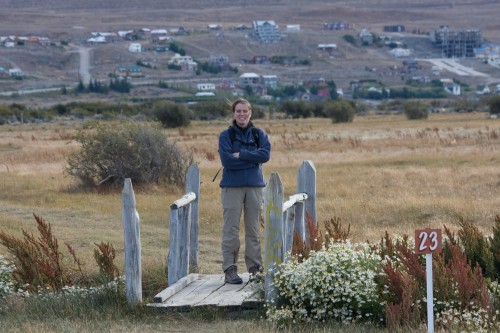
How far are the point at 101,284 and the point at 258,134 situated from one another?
2.36m

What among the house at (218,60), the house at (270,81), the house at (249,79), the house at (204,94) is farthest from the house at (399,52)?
the house at (204,94)

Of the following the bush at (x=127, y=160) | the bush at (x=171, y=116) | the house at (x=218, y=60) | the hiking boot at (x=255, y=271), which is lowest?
the house at (x=218, y=60)

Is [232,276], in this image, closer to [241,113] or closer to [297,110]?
[241,113]

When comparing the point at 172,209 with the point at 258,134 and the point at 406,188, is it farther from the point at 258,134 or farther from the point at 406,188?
the point at 406,188

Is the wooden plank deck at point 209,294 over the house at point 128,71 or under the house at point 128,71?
over

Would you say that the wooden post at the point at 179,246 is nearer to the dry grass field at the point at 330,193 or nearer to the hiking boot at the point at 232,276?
the hiking boot at the point at 232,276

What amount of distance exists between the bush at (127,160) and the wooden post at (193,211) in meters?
11.9

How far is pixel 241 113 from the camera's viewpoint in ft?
37.7

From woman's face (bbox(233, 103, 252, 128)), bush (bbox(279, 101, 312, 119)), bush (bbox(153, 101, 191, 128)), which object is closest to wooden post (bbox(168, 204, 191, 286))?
woman's face (bbox(233, 103, 252, 128))

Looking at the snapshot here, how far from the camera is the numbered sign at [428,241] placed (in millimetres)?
8828

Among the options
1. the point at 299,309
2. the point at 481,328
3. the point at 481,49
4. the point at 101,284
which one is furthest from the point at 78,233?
the point at 481,49

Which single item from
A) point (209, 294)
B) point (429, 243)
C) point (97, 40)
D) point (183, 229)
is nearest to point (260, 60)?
point (97, 40)

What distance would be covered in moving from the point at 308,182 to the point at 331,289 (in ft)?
8.79

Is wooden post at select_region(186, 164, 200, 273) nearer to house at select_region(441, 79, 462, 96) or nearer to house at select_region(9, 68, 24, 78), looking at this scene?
house at select_region(441, 79, 462, 96)
